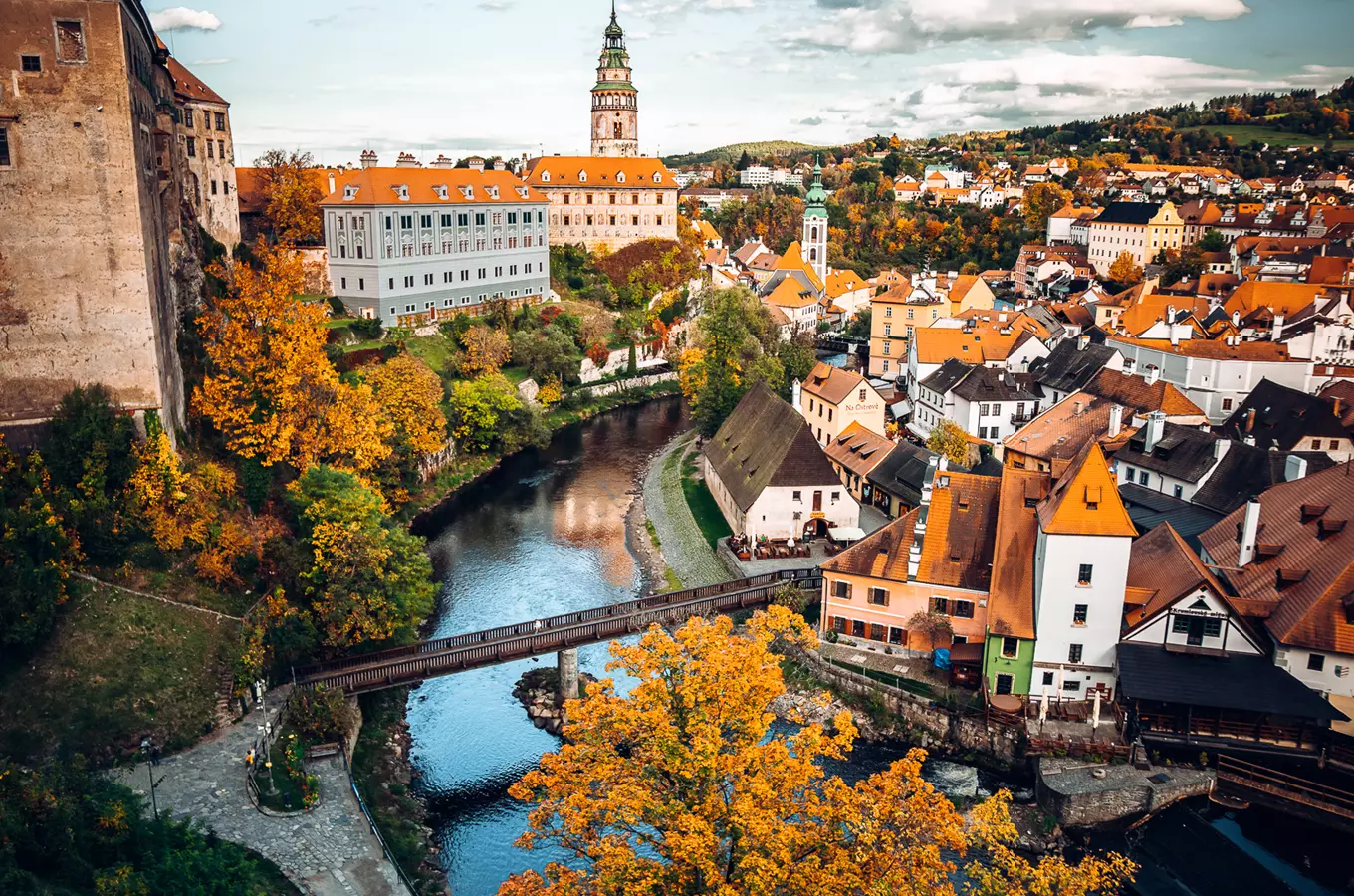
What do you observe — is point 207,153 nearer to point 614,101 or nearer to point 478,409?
point 478,409

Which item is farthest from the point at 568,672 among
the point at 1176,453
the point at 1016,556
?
the point at 1176,453

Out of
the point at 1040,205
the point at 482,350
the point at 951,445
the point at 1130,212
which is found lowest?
the point at 951,445

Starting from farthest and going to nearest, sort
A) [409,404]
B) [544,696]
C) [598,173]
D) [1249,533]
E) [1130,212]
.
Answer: [1130,212] < [598,173] < [409,404] < [544,696] < [1249,533]

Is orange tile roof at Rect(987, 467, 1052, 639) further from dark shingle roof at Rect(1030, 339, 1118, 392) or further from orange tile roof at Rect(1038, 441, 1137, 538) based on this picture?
dark shingle roof at Rect(1030, 339, 1118, 392)

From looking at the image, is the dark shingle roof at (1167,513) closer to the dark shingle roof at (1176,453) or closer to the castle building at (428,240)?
the dark shingle roof at (1176,453)

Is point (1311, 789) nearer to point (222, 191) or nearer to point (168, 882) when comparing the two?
point (168, 882)

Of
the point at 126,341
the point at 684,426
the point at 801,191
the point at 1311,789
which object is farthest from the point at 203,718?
the point at 801,191
